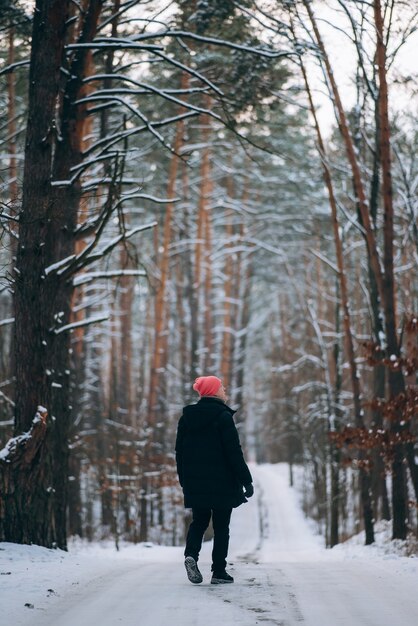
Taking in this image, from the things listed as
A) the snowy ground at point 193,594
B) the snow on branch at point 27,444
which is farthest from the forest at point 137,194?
the snowy ground at point 193,594

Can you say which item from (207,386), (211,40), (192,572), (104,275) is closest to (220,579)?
(192,572)

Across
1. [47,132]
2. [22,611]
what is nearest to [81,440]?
[47,132]

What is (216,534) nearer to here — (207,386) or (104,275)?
(207,386)

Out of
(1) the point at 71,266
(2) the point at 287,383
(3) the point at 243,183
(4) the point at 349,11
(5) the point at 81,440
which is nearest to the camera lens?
(1) the point at 71,266

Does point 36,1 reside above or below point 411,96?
below

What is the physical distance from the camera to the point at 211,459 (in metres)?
6.87

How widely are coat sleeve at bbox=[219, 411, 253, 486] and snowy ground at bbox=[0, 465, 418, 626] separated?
873mm

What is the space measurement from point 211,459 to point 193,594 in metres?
1.10

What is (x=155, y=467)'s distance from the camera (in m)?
22.7

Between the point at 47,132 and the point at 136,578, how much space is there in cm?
474

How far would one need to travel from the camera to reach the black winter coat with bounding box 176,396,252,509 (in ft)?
22.4

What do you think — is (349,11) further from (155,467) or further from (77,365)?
(155,467)

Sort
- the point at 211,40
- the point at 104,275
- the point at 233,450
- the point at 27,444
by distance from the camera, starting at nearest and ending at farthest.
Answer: the point at 233,450
the point at 27,444
the point at 211,40
the point at 104,275

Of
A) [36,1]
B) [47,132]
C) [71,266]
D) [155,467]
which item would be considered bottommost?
[155,467]
